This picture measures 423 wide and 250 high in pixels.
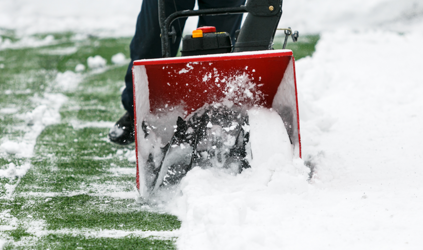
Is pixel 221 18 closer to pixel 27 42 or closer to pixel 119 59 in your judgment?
pixel 119 59

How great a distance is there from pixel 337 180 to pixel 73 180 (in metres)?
1.14

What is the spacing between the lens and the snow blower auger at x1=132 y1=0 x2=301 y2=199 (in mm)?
1675

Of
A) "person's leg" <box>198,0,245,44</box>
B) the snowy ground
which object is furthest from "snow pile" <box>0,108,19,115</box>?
"person's leg" <box>198,0,245,44</box>

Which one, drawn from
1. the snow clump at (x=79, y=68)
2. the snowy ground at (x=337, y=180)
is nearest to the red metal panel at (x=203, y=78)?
the snowy ground at (x=337, y=180)

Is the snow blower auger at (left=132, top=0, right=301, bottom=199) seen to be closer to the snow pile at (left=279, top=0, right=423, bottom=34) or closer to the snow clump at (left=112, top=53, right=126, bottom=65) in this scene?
the snow clump at (left=112, top=53, right=126, bottom=65)

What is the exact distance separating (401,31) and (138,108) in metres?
4.82

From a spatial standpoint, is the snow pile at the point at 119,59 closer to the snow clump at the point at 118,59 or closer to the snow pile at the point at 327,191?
the snow clump at the point at 118,59

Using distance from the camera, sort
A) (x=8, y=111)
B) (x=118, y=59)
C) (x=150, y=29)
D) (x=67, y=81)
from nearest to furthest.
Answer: (x=150, y=29) < (x=8, y=111) < (x=67, y=81) < (x=118, y=59)

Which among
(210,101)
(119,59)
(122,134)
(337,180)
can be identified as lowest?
(119,59)

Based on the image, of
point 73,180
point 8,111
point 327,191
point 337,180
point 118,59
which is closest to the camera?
point 327,191

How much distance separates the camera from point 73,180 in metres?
1.90

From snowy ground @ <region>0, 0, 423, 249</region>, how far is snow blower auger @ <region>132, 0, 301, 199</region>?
0.11 metres

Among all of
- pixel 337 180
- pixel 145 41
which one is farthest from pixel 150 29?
pixel 337 180

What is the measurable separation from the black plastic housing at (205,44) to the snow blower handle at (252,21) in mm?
81
